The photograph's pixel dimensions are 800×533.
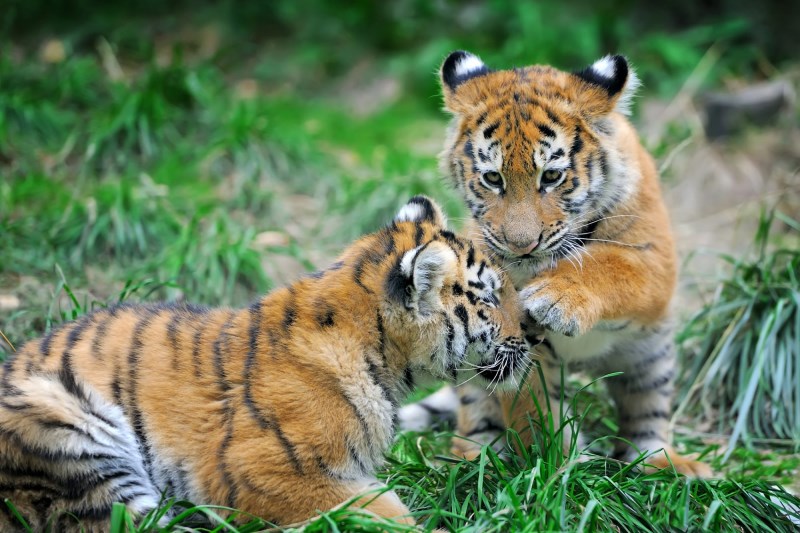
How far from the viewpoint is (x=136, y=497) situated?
3.57 metres

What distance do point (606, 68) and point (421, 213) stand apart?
1.16m

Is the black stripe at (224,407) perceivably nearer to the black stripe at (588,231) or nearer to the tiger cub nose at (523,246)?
the tiger cub nose at (523,246)

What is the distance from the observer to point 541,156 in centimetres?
407

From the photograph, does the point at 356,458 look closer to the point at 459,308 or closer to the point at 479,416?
the point at 459,308

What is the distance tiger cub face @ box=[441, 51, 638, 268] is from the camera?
4070mm

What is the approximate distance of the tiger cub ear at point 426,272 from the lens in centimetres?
350

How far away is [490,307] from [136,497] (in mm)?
1602

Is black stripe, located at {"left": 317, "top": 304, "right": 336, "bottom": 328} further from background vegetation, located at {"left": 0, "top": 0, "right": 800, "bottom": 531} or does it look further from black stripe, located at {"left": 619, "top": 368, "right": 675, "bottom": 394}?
black stripe, located at {"left": 619, "top": 368, "right": 675, "bottom": 394}

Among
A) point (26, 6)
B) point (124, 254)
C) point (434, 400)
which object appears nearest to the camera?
point (434, 400)

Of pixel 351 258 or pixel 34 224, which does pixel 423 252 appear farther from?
pixel 34 224

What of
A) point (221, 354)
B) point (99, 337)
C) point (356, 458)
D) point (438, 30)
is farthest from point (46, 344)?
point (438, 30)

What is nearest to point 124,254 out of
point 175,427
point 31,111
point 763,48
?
point 31,111

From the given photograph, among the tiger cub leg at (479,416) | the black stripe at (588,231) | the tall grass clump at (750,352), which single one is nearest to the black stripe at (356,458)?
the tiger cub leg at (479,416)

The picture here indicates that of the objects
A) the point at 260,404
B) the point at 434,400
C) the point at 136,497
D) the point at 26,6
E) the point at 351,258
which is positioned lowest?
the point at 434,400
